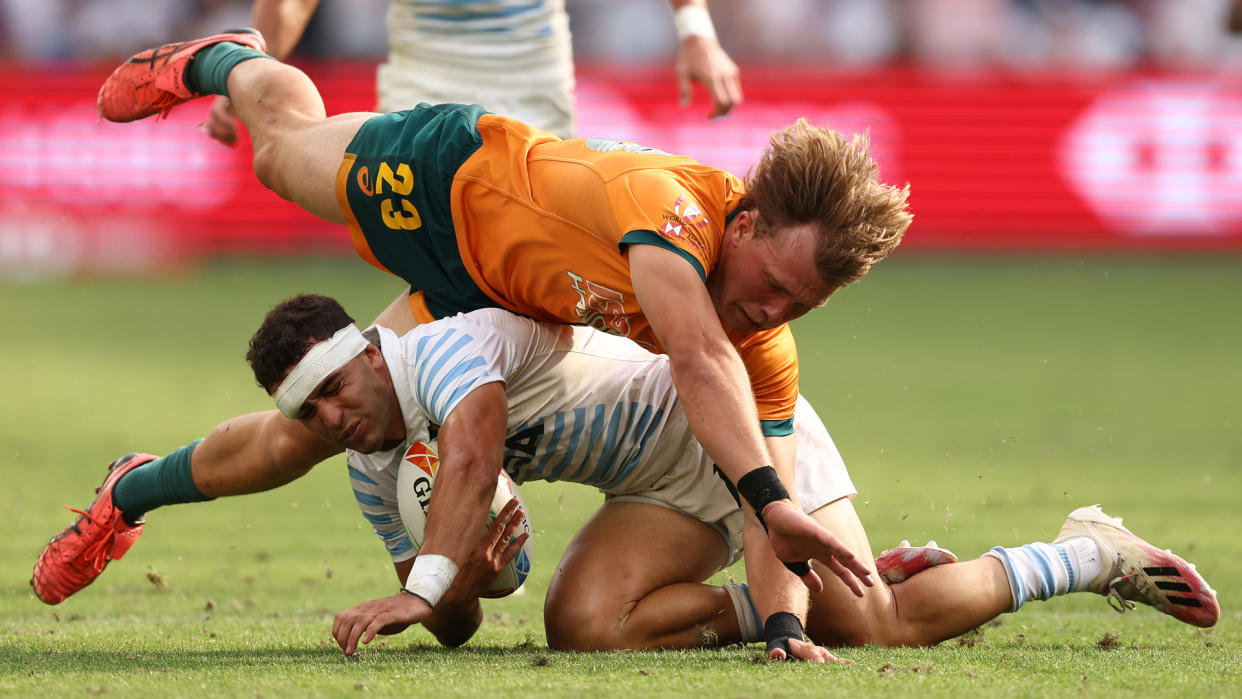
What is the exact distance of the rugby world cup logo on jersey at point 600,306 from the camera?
3.88 m

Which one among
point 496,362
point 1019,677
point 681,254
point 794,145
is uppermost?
point 794,145

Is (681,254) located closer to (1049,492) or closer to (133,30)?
(1049,492)

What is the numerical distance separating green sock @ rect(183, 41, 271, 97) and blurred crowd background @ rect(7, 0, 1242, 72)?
30.9 feet

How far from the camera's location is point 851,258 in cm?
365

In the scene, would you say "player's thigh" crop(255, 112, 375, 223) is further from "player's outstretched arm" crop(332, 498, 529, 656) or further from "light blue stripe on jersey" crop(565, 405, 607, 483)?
"player's outstretched arm" crop(332, 498, 529, 656)

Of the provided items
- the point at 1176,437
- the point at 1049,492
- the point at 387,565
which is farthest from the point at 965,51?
the point at 387,565

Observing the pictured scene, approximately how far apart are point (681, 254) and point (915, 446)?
4.00 meters

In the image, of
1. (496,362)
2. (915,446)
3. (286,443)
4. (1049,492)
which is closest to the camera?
(496,362)

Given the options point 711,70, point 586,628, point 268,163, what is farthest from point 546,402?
point 711,70

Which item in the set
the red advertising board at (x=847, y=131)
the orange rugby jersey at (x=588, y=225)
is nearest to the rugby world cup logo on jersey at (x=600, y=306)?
the orange rugby jersey at (x=588, y=225)

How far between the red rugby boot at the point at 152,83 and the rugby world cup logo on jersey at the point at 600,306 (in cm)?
171

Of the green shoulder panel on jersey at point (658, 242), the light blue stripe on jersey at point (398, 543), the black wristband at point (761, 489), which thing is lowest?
the light blue stripe on jersey at point (398, 543)

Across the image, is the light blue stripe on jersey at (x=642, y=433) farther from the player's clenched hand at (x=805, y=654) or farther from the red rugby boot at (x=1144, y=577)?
the red rugby boot at (x=1144, y=577)

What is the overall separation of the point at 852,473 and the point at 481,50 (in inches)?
104
